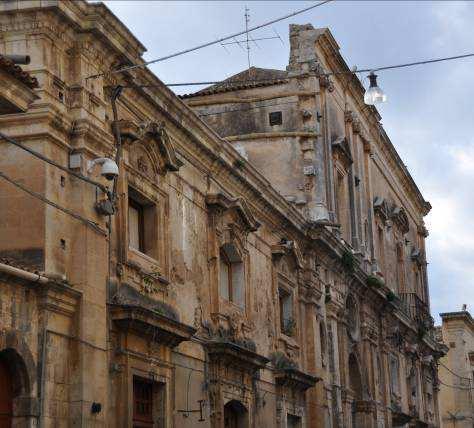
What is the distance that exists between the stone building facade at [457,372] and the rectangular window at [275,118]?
26924mm

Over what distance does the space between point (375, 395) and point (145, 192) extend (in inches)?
590

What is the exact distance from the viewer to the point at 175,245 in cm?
1894

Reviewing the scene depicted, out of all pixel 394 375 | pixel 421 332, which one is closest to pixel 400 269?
pixel 421 332

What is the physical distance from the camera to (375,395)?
101 feet

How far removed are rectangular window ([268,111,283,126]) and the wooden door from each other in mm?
15440

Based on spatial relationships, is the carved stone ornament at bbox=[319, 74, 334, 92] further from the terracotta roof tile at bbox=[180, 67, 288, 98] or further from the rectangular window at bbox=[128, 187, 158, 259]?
the rectangular window at bbox=[128, 187, 158, 259]

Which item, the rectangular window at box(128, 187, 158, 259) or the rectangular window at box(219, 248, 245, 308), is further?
the rectangular window at box(219, 248, 245, 308)

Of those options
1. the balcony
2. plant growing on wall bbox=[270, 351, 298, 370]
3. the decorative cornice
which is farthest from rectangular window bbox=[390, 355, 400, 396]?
the decorative cornice

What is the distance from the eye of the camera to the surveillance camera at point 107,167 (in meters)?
15.4

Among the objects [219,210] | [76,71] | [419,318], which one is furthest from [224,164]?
[419,318]

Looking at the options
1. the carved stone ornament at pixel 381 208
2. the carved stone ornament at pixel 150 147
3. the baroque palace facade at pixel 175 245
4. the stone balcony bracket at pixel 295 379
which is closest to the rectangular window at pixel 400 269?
the carved stone ornament at pixel 381 208

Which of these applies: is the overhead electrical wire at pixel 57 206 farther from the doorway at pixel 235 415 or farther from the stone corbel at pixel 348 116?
the stone corbel at pixel 348 116

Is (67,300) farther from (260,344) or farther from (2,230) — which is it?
(260,344)

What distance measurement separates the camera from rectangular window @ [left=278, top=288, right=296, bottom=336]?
80.3 feet
